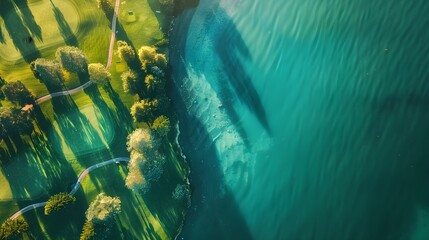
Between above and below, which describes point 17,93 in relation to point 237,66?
above

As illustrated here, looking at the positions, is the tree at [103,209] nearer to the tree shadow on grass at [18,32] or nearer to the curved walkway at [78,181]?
the curved walkway at [78,181]

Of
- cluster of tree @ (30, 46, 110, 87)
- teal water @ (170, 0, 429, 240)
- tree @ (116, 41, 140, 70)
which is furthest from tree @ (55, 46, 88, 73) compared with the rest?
teal water @ (170, 0, 429, 240)

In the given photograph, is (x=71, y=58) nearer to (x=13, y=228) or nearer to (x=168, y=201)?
(x=13, y=228)

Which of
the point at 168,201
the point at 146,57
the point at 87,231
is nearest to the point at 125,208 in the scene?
the point at 87,231

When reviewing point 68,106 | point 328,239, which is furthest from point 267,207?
point 68,106

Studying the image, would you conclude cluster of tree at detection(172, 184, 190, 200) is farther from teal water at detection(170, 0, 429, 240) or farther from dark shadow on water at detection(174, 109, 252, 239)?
teal water at detection(170, 0, 429, 240)

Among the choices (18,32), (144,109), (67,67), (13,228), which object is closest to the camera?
(13,228)
